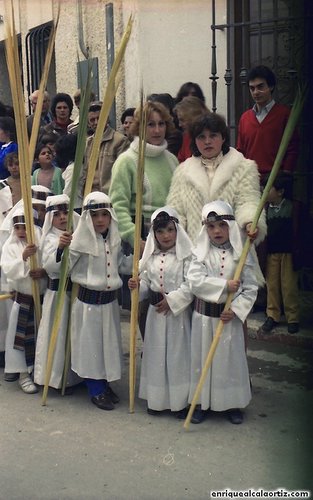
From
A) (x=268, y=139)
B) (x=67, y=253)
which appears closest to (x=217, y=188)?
(x=67, y=253)

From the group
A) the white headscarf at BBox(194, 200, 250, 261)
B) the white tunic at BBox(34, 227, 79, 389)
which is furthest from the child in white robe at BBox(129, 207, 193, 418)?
the white tunic at BBox(34, 227, 79, 389)

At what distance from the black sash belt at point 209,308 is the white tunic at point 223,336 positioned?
0.02m

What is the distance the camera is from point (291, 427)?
379cm

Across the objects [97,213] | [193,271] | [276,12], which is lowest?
[193,271]

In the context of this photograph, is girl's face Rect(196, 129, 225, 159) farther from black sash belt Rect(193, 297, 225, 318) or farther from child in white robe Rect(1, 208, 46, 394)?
child in white robe Rect(1, 208, 46, 394)

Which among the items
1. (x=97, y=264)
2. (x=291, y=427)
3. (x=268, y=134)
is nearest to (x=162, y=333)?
(x=97, y=264)

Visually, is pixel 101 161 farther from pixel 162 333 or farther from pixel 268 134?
pixel 162 333

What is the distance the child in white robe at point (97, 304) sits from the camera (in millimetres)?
4113

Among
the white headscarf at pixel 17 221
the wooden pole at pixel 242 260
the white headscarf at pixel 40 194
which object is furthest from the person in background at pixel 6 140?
the wooden pole at pixel 242 260

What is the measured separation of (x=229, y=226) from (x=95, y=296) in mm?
848

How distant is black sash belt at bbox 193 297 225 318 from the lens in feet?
12.8

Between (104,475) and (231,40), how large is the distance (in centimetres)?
364

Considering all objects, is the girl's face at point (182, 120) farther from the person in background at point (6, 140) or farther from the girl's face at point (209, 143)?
the person in background at point (6, 140)

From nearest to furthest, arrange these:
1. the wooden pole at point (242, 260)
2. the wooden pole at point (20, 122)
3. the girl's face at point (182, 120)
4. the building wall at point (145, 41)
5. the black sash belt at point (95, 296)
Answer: the wooden pole at point (242, 260) → the wooden pole at point (20, 122) → the building wall at point (145, 41) → the black sash belt at point (95, 296) → the girl's face at point (182, 120)
